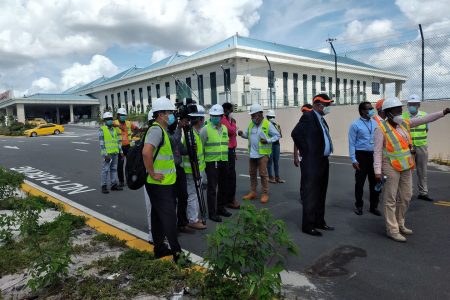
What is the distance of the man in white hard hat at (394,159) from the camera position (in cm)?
456

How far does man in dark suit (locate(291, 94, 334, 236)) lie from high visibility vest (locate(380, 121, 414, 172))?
764 millimetres

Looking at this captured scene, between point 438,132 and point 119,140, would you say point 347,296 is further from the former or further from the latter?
point 438,132

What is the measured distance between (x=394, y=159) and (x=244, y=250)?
278 cm

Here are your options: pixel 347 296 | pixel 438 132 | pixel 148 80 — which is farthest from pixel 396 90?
pixel 148 80

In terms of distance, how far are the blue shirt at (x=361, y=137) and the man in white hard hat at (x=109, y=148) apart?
497cm

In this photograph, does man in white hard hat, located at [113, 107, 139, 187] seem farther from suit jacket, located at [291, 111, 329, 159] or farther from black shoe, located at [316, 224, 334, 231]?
black shoe, located at [316, 224, 334, 231]

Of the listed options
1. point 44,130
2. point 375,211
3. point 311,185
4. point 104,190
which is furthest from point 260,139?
point 44,130

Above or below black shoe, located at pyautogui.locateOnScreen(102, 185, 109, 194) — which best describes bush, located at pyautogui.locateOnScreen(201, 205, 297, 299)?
above

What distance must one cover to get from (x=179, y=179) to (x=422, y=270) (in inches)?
124

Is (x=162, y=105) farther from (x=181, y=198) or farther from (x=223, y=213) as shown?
(x=223, y=213)

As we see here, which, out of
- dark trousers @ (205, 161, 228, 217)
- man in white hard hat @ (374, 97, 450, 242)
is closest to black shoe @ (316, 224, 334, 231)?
man in white hard hat @ (374, 97, 450, 242)

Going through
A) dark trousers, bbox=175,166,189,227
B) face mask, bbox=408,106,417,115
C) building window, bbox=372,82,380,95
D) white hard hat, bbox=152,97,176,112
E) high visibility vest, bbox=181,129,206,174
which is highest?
building window, bbox=372,82,380,95

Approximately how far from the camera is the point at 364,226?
5.22 m

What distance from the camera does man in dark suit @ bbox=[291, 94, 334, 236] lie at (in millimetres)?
4918
